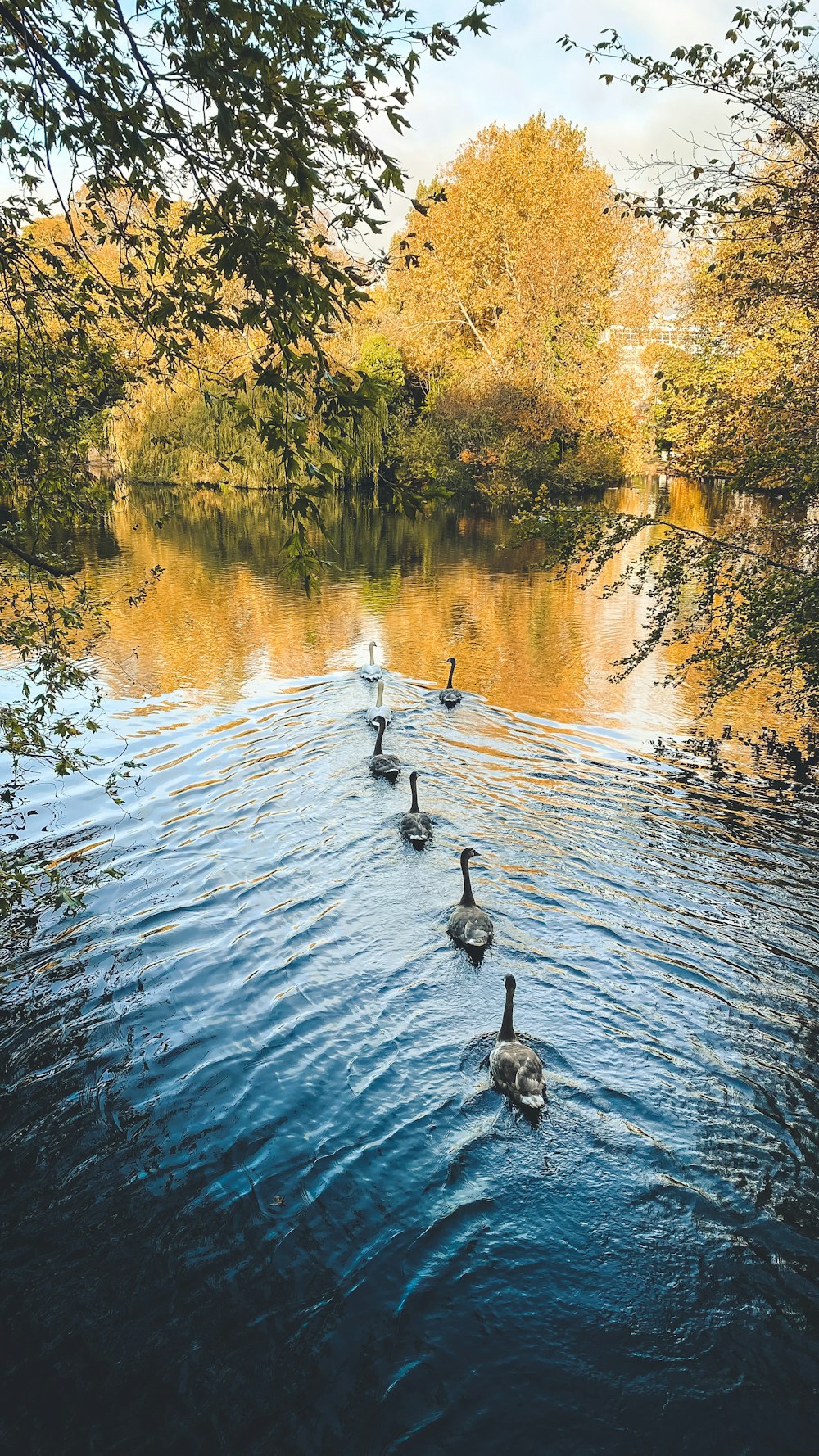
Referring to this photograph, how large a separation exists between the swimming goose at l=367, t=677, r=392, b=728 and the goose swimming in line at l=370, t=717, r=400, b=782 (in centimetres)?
178

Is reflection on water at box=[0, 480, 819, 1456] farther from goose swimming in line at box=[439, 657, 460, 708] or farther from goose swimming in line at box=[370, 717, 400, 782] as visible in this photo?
goose swimming in line at box=[439, 657, 460, 708]

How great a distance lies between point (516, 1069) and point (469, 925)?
93.9 inches

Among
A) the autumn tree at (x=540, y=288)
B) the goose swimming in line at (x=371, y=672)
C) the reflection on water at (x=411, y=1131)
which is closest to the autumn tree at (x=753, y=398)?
the reflection on water at (x=411, y=1131)

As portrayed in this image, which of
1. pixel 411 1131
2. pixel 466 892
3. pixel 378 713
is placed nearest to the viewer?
pixel 411 1131

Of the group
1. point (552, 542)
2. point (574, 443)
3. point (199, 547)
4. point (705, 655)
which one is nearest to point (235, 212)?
point (552, 542)

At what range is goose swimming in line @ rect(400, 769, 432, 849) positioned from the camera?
1115 centimetres

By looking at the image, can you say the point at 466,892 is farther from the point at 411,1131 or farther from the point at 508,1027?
the point at 411,1131

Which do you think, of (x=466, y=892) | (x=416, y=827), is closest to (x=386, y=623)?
(x=416, y=827)

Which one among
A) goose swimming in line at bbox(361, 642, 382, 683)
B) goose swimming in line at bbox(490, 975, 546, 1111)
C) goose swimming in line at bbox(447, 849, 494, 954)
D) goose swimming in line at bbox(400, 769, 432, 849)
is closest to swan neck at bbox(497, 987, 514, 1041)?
goose swimming in line at bbox(490, 975, 546, 1111)

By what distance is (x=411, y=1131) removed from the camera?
6.35 meters

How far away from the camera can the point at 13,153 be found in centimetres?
667

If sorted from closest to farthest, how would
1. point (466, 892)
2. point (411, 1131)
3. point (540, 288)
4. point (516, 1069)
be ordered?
point (411, 1131)
point (516, 1069)
point (466, 892)
point (540, 288)

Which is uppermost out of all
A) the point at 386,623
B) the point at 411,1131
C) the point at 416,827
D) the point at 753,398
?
the point at 753,398

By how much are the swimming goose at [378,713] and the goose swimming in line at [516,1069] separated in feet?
30.5
